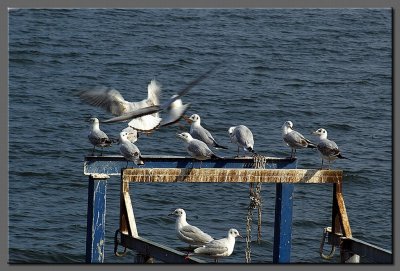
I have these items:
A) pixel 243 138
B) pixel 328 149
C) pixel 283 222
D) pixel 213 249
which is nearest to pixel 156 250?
pixel 213 249

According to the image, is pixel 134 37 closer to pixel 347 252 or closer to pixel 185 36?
pixel 185 36

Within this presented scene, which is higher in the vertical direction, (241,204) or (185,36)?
(185,36)

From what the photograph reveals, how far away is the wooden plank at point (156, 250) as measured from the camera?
784 centimetres

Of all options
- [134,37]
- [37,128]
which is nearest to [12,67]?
[37,128]

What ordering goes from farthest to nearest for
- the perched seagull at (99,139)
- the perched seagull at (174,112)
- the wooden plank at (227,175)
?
the perched seagull at (99,139)
the perched seagull at (174,112)
the wooden plank at (227,175)

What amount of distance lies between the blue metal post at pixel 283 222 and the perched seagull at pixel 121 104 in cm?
93

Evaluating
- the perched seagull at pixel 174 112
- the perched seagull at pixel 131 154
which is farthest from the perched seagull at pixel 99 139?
the perched seagull at pixel 131 154

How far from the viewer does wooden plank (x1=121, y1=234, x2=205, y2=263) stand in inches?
309

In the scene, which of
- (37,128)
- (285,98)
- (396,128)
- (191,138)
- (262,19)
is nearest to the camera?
(396,128)

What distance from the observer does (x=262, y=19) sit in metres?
11.4

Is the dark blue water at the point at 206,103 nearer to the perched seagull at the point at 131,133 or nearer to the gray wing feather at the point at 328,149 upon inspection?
the perched seagull at the point at 131,133

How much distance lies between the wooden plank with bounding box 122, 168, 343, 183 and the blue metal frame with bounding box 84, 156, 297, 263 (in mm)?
254

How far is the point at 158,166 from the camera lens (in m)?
8.71

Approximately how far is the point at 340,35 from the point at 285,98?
82 centimetres
